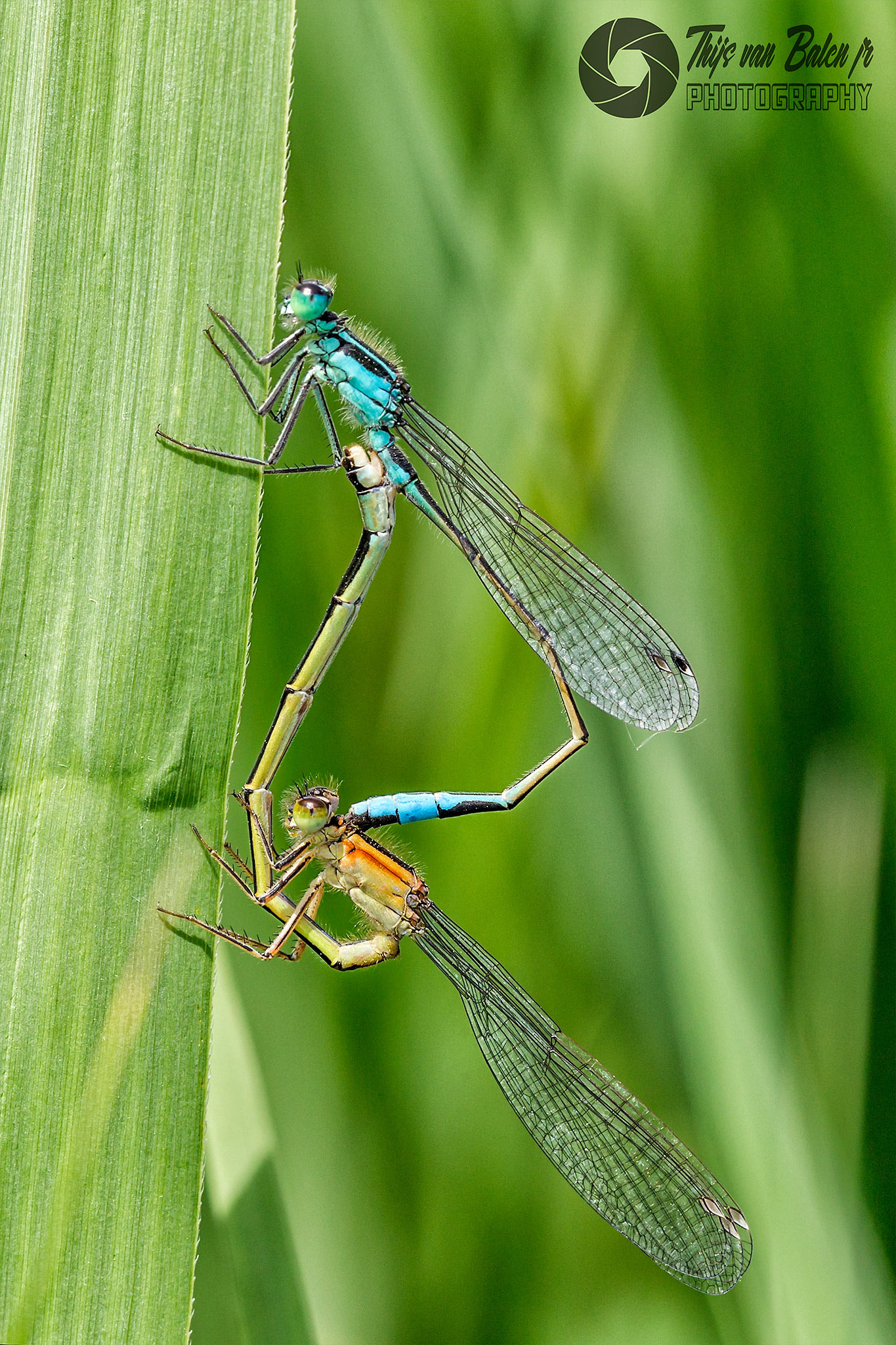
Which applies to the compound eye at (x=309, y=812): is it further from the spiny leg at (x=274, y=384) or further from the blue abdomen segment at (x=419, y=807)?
the spiny leg at (x=274, y=384)

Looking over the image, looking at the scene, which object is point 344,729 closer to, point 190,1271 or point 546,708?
point 546,708

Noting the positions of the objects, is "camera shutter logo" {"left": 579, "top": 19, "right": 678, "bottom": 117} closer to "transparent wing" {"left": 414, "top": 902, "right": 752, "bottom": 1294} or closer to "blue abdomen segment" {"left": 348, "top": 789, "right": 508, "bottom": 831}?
"blue abdomen segment" {"left": 348, "top": 789, "right": 508, "bottom": 831}

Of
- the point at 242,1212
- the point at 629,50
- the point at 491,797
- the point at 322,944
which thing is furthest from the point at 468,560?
the point at 242,1212

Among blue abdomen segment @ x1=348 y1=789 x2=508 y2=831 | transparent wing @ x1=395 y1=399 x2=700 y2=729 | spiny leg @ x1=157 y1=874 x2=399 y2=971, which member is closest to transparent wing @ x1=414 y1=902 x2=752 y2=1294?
spiny leg @ x1=157 y1=874 x2=399 y2=971

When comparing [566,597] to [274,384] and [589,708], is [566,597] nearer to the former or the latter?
[589,708]

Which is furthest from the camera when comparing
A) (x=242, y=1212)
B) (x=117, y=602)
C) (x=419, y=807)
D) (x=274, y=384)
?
(x=419, y=807)

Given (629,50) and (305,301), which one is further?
(629,50)

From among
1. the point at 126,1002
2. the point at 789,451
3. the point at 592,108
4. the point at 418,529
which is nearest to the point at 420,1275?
the point at 126,1002
